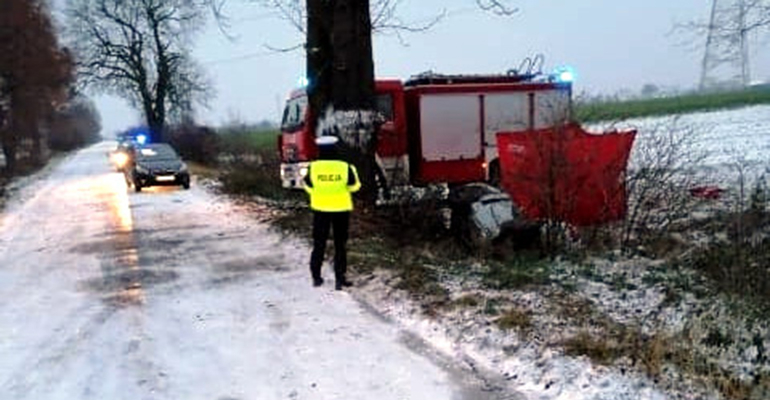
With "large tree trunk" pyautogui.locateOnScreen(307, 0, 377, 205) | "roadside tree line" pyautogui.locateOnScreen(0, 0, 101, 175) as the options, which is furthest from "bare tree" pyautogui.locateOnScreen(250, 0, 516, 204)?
"roadside tree line" pyautogui.locateOnScreen(0, 0, 101, 175)

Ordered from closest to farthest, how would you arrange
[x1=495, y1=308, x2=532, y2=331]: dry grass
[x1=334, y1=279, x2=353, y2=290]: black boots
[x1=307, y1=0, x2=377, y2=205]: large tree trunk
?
[x1=495, y1=308, x2=532, y2=331]: dry grass
[x1=334, y1=279, x2=353, y2=290]: black boots
[x1=307, y1=0, x2=377, y2=205]: large tree trunk

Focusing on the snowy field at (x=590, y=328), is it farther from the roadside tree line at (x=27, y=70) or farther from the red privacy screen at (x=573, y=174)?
the roadside tree line at (x=27, y=70)

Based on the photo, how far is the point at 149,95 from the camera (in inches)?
2514

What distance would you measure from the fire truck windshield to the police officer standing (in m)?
10.2

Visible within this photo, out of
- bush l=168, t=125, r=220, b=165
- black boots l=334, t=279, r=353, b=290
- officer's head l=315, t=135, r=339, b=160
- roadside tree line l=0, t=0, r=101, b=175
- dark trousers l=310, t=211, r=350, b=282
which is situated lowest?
bush l=168, t=125, r=220, b=165

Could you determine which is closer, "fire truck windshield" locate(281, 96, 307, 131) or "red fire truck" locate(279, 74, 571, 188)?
"red fire truck" locate(279, 74, 571, 188)

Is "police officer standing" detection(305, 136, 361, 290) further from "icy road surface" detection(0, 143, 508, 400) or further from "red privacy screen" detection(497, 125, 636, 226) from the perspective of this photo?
"red privacy screen" detection(497, 125, 636, 226)

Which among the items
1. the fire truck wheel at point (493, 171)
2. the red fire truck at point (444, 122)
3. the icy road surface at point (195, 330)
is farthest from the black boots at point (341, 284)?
the fire truck wheel at point (493, 171)

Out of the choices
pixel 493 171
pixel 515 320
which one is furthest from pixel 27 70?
pixel 515 320

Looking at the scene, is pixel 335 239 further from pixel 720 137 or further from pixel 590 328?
pixel 720 137

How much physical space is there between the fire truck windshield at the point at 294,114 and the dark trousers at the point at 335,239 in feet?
33.5

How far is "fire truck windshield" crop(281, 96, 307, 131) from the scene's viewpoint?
67.8 feet

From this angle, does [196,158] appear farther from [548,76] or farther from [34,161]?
[548,76]

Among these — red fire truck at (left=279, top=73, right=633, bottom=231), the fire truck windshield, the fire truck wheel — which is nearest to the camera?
red fire truck at (left=279, top=73, right=633, bottom=231)
